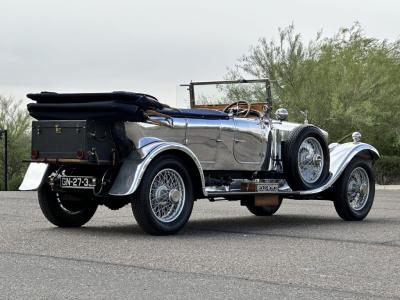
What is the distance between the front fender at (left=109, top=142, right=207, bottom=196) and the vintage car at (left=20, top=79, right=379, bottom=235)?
0.01 meters

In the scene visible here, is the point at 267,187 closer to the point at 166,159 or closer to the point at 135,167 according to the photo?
the point at 166,159

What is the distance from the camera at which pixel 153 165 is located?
8.68m

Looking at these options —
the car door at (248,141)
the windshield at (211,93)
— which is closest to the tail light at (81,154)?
the car door at (248,141)

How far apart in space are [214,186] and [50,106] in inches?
89.7

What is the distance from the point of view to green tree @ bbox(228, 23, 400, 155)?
30.7m

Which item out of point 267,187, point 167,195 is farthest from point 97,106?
point 267,187

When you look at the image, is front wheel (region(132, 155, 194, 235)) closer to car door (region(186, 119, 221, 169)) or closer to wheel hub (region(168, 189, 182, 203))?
→ wheel hub (region(168, 189, 182, 203))

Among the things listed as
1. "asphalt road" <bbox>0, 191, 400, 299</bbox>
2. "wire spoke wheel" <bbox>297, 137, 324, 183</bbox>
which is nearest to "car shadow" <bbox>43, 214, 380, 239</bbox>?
"asphalt road" <bbox>0, 191, 400, 299</bbox>

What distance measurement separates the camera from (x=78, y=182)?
29.3ft

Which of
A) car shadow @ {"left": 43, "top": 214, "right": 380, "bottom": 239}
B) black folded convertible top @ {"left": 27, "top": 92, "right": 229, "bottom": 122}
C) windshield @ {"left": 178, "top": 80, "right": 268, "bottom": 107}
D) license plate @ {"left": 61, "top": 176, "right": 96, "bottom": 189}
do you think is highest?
windshield @ {"left": 178, "top": 80, "right": 268, "bottom": 107}

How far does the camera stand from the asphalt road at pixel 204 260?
555 centimetres

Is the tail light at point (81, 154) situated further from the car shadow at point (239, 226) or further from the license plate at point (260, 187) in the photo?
the license plate at point (260, 187)

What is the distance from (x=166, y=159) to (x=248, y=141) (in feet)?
5.63

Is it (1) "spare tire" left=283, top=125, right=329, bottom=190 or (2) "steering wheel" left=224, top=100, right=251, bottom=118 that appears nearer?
(1) "spare tire" left=283, top=125, right=329, bottom=190
